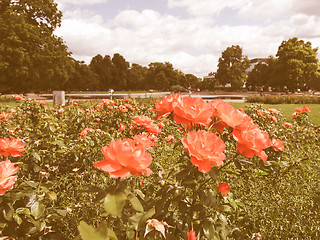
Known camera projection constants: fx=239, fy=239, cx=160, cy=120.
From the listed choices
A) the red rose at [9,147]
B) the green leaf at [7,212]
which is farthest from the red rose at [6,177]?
the red rose at [9,147]

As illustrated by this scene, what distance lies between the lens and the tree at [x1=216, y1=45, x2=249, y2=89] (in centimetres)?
4597

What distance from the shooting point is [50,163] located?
3.11m

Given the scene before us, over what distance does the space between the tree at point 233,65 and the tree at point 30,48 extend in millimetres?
32457

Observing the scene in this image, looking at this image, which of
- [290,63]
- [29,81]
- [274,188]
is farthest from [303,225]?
[290,63]

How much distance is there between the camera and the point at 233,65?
45812mm

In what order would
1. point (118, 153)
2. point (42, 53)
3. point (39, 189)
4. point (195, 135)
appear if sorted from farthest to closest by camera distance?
point (42, 53)
point (39, 189)
point (195, 135)
point (118, 153)

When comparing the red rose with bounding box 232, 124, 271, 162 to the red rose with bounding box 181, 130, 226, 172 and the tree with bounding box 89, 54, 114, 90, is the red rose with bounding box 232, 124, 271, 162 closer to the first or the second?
the red rose with bounding box 181, 130, 226, 172

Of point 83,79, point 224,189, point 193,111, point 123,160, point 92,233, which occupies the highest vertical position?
point 83,79

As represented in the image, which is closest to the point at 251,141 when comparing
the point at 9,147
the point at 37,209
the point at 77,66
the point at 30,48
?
the point at 37,209

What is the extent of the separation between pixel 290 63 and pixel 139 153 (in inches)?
1651

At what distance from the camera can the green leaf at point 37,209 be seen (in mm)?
1405

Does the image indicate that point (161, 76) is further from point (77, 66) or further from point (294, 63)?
point (294, 63)

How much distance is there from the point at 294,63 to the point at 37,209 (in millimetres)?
41964

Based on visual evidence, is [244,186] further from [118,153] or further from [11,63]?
[11,63]
